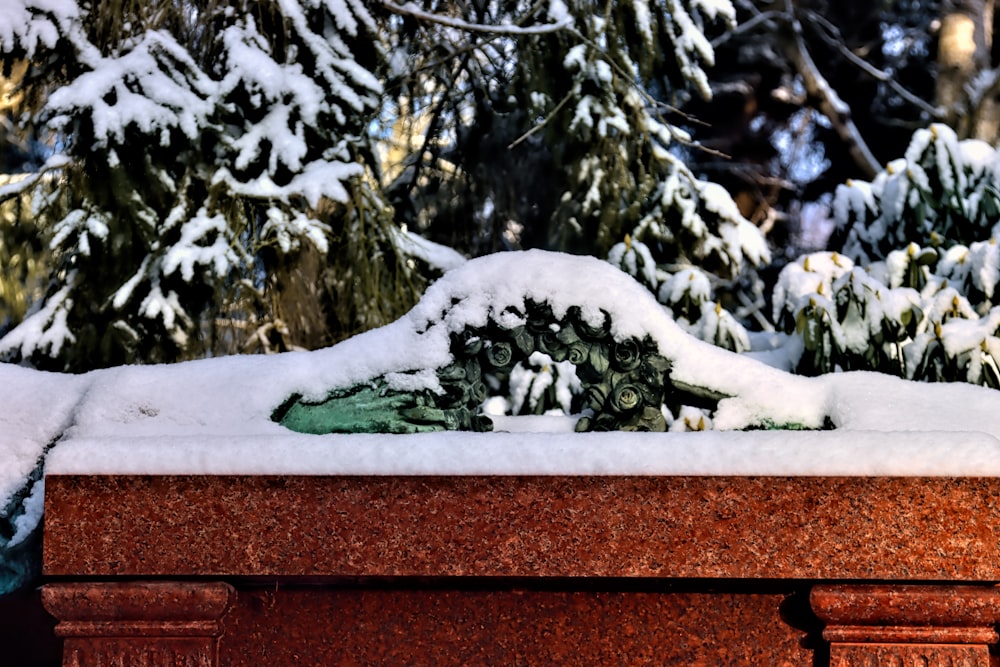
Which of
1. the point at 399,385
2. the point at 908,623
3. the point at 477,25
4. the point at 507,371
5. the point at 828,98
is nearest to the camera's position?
the point at 908,623

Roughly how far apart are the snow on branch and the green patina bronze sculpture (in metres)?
2.56

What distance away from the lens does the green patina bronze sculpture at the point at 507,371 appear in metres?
2.80

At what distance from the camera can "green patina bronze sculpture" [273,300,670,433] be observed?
2803 mm

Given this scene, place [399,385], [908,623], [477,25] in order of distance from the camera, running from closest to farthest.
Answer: [908,623], [399,385], [477,25]

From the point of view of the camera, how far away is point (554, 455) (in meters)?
2.48

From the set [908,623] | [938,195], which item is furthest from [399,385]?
[938,195]

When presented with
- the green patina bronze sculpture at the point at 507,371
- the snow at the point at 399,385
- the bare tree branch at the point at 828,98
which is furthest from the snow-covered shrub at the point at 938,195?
the bare tree branch at the point at 828,98

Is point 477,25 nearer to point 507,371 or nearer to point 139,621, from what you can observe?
point 507,371

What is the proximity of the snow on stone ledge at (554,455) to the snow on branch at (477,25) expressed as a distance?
9.93 feet

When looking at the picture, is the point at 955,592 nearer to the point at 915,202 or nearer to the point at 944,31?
the point at 915,202

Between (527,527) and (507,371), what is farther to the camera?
(507,371)

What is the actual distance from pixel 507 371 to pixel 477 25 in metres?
2.72

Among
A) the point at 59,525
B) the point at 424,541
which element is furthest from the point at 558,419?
the point at 59,525

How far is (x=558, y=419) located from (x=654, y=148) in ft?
8.68
